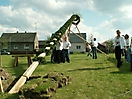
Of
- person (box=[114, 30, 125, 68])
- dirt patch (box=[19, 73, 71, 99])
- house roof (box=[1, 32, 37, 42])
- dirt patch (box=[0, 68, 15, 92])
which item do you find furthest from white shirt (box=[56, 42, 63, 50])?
house roof (box=[1, 32, 37, 42])

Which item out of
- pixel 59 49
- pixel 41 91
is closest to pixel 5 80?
pixel 41 91

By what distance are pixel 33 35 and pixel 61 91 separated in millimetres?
75975

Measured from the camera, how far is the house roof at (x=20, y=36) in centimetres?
8019

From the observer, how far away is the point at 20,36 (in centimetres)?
8244

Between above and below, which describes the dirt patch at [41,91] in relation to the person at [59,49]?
below

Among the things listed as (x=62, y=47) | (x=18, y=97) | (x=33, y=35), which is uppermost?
(x=33, y=35)

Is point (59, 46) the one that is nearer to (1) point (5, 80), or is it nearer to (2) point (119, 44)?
(2) point (119, 44)

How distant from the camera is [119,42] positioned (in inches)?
490

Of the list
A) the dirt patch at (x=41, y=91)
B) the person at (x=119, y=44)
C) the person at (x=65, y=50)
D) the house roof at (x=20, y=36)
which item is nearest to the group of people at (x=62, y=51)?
the person at (x=65, y=50)

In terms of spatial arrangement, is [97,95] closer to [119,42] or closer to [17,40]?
[119,42]

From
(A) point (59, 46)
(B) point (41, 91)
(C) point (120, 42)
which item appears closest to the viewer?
(B) point (41, 91)

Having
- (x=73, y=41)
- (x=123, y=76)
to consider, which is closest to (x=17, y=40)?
(x=73, y=41)

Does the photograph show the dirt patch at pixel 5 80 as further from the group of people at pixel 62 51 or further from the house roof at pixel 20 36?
the house roof at pixel 20 36

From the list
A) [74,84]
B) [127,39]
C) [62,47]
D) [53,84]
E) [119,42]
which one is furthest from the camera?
[62,47]
